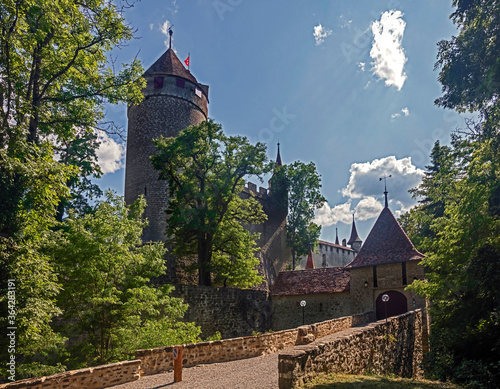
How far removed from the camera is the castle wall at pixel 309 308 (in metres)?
22.0

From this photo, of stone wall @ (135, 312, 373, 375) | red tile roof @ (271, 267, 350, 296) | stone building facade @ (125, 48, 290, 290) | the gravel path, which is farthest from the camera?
stone building facade @ (125, 48, 290, 290)

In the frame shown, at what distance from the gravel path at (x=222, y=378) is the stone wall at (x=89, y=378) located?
0.23 metres

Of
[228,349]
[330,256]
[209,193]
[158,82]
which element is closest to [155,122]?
[158,82]

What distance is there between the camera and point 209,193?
21625 mm

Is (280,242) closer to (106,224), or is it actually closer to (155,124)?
(155,124)

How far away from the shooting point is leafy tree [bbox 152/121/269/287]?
68.6 feet

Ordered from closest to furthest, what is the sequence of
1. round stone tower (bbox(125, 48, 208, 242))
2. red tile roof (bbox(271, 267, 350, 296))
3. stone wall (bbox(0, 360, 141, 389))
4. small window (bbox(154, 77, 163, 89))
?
stone wall (bbox(0, 360, 141, 389)) < red tile roof (bbox(271, 267, 350, 296)) < round stone tower (bbox(125, 48, 208, 242)) < small window (bbox(154, 77, 163, 89))

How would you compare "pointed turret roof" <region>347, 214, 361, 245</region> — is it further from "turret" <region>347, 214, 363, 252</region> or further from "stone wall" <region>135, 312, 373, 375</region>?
"stone wall" <region>135, 312, 373, 375</region>

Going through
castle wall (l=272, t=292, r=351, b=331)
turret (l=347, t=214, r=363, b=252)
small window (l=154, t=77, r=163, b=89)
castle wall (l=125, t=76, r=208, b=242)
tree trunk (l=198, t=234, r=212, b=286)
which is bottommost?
castle wall (l=272, t=292, r=351, b=331)

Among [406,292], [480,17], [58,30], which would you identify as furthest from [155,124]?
[480,17]

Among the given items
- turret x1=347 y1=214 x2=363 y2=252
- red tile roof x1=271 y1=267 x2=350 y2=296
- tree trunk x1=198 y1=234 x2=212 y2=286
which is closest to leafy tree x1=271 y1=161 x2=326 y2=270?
red tile roof x1=271 y1=267 x2=350 y2=296

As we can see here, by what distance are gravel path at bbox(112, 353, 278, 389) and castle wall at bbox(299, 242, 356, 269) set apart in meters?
44.9

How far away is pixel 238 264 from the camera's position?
71.3ft

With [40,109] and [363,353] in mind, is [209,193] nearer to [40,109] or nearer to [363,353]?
[40,109]
